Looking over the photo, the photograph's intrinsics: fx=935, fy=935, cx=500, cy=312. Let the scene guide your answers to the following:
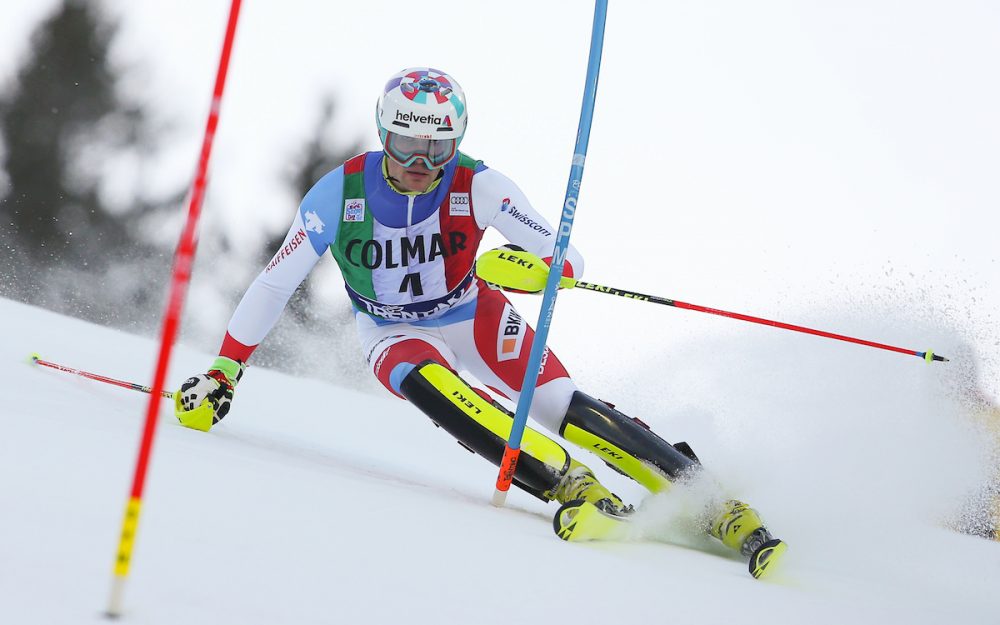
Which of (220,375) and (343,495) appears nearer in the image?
(343,495)

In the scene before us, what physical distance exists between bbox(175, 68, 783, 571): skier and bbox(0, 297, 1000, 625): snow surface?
0.63ft

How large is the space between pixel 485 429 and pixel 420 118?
46.7 inches

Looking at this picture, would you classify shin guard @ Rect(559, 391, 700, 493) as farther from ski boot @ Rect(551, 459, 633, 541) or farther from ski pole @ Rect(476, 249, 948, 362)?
ski pole @ Rect(476, 249, 948, 362)

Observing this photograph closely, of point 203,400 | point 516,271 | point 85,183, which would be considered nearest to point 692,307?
point 516,271

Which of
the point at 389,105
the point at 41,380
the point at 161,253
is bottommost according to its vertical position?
the point at 161,253

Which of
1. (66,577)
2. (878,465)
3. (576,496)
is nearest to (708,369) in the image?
(878,465)

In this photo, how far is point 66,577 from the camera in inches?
54.6

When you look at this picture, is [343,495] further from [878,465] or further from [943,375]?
[943,375]

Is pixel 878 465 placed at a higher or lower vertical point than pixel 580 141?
lower

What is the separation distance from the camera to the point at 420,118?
11.5ft

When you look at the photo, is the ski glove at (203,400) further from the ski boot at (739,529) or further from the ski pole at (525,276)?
the ski boot at (739,529)

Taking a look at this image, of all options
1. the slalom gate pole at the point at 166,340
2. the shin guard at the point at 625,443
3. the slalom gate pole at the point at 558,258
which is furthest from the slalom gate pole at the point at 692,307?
the slalom gate pole at the point at 166,340

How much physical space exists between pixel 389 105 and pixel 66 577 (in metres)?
2.47

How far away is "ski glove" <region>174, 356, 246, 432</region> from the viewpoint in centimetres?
364
